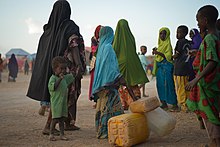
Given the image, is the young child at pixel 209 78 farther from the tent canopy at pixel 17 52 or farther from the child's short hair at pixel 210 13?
the tent canopy at pixel 17 52

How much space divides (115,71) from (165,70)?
3.79 meters

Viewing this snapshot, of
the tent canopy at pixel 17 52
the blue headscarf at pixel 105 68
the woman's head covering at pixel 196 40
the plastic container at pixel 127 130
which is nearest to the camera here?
the plastic container at pixel 127 130

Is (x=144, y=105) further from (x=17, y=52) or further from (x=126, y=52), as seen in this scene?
(x=17, y=52)

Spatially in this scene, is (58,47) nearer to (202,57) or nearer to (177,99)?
(202,57)

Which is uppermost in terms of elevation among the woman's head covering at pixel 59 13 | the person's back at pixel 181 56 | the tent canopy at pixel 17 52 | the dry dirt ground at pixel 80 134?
the tent canopy at pixel 17 52

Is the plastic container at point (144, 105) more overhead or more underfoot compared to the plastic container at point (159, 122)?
more overhead

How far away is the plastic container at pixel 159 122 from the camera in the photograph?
444 centimetres

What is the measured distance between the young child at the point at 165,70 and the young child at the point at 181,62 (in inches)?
11.1

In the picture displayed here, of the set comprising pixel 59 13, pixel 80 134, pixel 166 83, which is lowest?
pixel 80 134

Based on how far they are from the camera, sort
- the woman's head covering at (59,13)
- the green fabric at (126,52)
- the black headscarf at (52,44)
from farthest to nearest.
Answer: the green fabric at (126,52) → the woman's head covering at (59,13) → the black headscarf at (52,44)

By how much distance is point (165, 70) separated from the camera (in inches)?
322

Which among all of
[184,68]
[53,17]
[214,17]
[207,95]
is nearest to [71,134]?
[53,17]

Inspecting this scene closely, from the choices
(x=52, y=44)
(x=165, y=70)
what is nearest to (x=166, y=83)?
(x=165, y=70)

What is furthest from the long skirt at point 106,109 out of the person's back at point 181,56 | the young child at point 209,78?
the person's back at point 181,56
